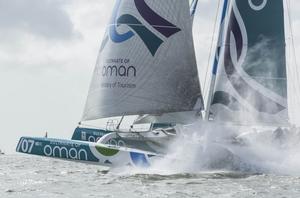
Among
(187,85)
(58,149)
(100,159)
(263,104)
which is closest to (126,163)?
(100,159)

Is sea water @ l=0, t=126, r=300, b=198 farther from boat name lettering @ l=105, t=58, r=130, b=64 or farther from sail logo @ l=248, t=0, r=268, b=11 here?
sail logo @ l=248, t=0, r=268, b=11

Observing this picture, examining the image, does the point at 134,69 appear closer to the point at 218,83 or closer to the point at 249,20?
the point at 218,83

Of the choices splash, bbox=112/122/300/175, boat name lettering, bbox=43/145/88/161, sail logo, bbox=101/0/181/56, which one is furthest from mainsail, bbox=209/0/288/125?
boat name lettering, bbox=43/145/88/161

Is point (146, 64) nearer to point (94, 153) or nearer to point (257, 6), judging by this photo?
point (94, 153)

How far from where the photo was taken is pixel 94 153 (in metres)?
18.0

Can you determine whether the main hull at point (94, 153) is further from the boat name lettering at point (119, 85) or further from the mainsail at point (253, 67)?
the mainsail at point (253, 67)

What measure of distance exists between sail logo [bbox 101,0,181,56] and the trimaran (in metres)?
0.03

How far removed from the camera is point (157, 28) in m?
19.8

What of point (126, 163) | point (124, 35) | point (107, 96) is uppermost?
point (124, 35)

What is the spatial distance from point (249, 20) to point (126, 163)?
5835 millimetres

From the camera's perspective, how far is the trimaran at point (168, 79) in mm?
19008

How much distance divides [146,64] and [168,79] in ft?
2.32

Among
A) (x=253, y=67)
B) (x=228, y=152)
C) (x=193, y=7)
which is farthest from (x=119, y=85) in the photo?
(x=193, y=7)

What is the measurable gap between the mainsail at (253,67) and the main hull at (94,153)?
11.0 feet
